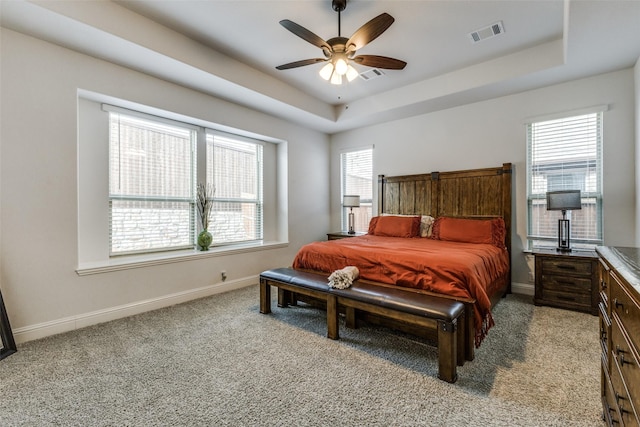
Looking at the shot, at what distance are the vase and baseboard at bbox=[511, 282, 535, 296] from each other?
167 inches

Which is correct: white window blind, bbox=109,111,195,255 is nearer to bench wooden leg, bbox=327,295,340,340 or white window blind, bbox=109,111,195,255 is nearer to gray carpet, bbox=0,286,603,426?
gray carpet, bbox=0,286,603,426

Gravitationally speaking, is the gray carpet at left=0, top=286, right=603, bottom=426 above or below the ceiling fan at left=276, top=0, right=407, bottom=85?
below

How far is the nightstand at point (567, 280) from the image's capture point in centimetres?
309

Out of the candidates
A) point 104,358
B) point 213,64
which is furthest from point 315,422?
point 213,64

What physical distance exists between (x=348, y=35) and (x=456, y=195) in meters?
2.72

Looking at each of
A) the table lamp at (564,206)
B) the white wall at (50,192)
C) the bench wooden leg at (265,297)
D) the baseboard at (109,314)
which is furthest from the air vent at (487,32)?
the baseboard at (109,314)

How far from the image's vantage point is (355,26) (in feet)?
9.65

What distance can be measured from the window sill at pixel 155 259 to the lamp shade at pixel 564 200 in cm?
388

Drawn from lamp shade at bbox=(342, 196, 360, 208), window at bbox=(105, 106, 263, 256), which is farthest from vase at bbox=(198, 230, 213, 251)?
lamp shade at bbox=(342, 196, 360, 208)

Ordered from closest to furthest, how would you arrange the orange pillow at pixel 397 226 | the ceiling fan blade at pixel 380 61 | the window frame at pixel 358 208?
the ceiling fan blade at pixel 380 61 → the orange pillow at pixel 397 226 → the window frame at pixel 358 208

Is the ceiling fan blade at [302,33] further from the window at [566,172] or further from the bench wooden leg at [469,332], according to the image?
the window at [566,172]

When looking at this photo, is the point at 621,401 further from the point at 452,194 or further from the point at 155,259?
the point at 155,259

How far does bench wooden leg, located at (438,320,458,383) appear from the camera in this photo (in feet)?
6.34

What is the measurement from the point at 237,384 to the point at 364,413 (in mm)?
857
